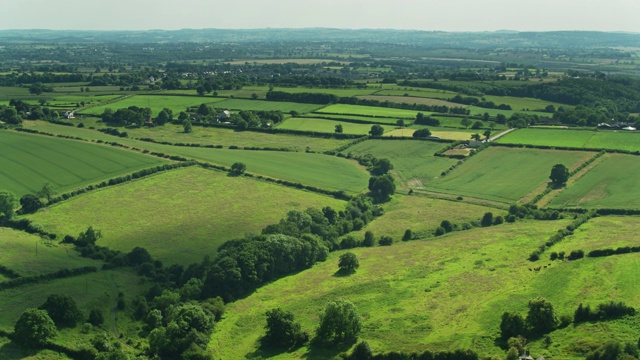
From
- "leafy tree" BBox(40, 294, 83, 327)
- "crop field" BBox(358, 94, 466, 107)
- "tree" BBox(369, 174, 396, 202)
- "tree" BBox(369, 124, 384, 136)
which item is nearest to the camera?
"leafy tree" BBox(40, 294, 83, 327)

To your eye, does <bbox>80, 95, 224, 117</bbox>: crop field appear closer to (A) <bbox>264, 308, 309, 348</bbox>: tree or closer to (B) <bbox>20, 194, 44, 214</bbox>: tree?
(B) <bbox>20, 194, 44, 214</bbox>: tree

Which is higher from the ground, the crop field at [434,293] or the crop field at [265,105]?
the crop field at [265,105]

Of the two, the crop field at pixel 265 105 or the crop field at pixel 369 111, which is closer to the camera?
the crop field at pixel 369 111

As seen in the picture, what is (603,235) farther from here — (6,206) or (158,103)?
(158,103)

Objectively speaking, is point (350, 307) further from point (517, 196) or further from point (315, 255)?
point (517, 196)

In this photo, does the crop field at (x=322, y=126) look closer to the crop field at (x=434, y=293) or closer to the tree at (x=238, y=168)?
the tree at (x=238, y=168)

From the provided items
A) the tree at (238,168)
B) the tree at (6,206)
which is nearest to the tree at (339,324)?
the tree at (6,206)

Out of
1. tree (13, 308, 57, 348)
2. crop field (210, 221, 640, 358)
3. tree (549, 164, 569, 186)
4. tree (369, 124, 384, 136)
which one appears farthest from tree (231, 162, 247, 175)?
tree (13, 308, 57, 348)
